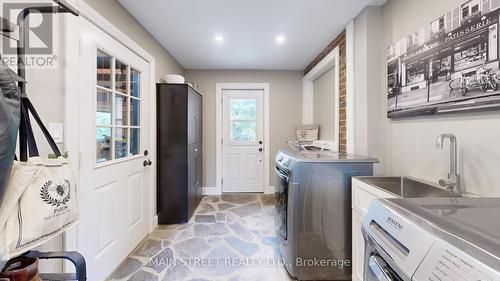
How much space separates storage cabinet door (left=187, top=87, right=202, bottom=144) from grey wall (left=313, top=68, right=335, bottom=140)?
1.98 meters

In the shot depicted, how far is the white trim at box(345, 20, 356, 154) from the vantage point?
248 centimetres

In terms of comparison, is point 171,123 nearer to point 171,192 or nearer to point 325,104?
point 171,192

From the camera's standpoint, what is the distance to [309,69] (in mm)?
4090

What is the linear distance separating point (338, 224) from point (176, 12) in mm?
2385

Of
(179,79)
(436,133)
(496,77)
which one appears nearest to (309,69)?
(179,79)

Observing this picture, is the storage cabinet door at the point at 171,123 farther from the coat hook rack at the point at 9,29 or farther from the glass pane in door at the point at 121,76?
the coat hook rack at the point at 9,29

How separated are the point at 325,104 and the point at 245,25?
1.82 metres

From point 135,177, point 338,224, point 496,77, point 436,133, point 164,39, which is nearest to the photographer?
point 496,77

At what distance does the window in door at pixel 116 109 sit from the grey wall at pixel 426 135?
2279mm

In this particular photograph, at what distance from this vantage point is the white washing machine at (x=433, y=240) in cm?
47

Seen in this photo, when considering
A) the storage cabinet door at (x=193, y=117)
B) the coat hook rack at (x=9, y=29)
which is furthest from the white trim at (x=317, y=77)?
the coat hook rack at (x=9, y=29)

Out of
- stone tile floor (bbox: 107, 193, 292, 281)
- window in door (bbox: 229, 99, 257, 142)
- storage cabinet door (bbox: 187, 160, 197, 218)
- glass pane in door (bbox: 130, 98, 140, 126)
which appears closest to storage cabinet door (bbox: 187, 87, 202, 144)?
storage cabinet door (bbox: 187, 160, 197, 218)

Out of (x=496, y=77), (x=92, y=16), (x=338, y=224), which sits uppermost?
(x=92, y=16)

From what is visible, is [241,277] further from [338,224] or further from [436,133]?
[436,133]
